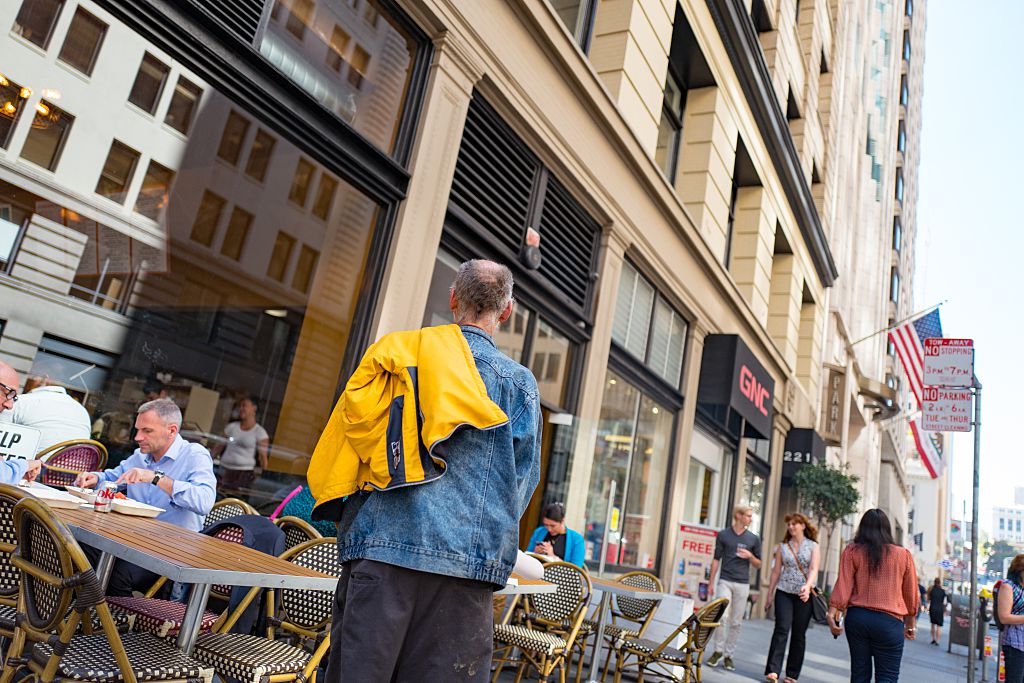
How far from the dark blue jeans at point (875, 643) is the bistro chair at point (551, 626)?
2.15m

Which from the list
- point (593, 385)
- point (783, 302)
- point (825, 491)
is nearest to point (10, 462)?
point (593, 385)

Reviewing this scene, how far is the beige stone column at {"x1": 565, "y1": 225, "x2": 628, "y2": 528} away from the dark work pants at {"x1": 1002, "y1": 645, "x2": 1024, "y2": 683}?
15.4 feet

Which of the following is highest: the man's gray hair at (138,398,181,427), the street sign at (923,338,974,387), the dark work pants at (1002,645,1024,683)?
the street sign at (923,338,974,387)

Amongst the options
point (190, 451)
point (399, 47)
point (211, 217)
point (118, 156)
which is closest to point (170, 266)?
point (211, 217)

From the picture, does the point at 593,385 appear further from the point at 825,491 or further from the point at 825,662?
the point at 825,491

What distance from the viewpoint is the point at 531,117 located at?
8.09m

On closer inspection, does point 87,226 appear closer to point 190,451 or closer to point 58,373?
point 58,373

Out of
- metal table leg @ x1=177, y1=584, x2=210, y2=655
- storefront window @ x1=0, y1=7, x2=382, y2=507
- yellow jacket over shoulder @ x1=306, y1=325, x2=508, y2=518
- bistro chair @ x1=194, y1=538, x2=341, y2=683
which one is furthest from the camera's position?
storefront window @ x1=0, y1=7, x2=382, y2=507

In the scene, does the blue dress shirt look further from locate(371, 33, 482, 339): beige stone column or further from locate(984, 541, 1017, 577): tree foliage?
locate(984, 541, 1017, 577): tree foliage

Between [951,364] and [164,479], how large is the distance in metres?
8.57

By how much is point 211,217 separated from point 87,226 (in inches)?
35.2

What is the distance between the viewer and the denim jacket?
83.3 inches

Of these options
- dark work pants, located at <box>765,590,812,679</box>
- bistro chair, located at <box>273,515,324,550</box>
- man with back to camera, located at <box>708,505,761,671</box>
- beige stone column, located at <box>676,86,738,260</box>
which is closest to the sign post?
dark work pants, located at <box>765,590,812,679</box>

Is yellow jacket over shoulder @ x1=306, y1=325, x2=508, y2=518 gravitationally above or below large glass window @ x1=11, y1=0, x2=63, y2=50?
below
